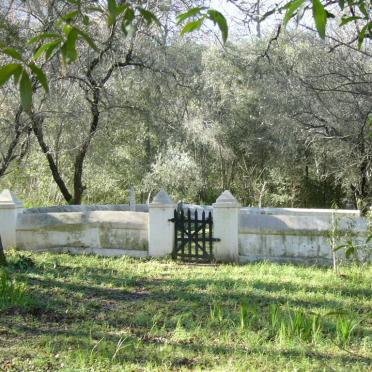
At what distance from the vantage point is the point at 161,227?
9.77m

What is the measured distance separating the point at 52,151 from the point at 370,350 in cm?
1063

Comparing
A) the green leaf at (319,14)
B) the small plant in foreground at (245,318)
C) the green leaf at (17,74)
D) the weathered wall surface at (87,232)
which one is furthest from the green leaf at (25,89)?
the weathered wall surface at (87,232)

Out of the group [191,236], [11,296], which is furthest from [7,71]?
[191,236]

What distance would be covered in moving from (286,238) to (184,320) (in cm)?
428

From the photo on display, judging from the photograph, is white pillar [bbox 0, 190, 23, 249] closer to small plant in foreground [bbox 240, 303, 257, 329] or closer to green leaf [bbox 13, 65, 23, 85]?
small plant in foreground [bbox 240, 303, 257, 329]

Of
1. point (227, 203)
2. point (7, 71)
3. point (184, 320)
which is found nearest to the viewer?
point (7, 71)

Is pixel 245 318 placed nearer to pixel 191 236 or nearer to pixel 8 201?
pixel 191 236

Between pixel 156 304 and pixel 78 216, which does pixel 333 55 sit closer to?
pixel 78 216

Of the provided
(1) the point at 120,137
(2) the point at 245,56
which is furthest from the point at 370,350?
(2) the point at 245,56

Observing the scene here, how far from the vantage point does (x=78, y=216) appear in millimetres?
10180

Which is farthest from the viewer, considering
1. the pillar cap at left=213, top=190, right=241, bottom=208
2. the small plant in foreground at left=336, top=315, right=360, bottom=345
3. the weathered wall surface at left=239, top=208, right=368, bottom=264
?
the pillar cap at left=213, top=190, right=241, bottom=208

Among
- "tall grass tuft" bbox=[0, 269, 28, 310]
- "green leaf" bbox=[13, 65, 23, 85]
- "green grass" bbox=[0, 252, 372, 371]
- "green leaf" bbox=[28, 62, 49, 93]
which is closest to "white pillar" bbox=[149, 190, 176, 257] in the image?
"green grass" bbox=[0, 252, 372, 371]

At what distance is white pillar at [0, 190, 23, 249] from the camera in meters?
10.2

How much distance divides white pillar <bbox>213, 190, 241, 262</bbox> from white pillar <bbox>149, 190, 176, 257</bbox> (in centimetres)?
91
